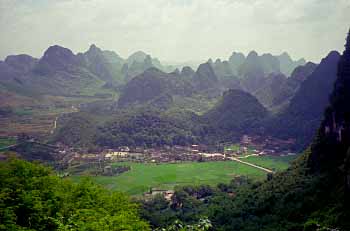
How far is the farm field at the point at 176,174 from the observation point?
4400 cm

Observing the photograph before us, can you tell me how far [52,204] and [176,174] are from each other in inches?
1446

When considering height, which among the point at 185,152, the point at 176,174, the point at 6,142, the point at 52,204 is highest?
the point at 52,204

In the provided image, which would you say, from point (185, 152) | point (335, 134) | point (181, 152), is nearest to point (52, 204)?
point (335, 134)

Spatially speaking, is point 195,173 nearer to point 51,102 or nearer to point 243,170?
point 243,170

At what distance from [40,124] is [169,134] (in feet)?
81.2

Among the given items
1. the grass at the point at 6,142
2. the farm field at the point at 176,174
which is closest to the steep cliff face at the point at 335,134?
the farm field at the point at 176,174

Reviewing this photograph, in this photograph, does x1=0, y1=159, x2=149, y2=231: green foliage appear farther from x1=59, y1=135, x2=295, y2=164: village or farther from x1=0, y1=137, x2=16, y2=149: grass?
x1=0, y1=137, x2=16, y2=149: grass

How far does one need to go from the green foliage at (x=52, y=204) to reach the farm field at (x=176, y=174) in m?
27.7

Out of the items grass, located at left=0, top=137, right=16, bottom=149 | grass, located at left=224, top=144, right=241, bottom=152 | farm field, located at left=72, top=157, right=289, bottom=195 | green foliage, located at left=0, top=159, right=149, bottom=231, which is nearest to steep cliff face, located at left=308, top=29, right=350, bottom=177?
farm field, located at left=72, top=157, right=289, bottom=195

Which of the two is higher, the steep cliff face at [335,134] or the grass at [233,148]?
the steep cliff face at [335,134]

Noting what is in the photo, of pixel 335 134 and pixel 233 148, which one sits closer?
pixel 335 134

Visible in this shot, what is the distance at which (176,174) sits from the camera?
48.4 m

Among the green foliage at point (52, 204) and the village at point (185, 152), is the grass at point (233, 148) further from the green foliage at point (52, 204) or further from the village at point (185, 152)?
the green foliage at point (52, 204)

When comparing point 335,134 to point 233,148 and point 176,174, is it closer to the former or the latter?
point 176,174
